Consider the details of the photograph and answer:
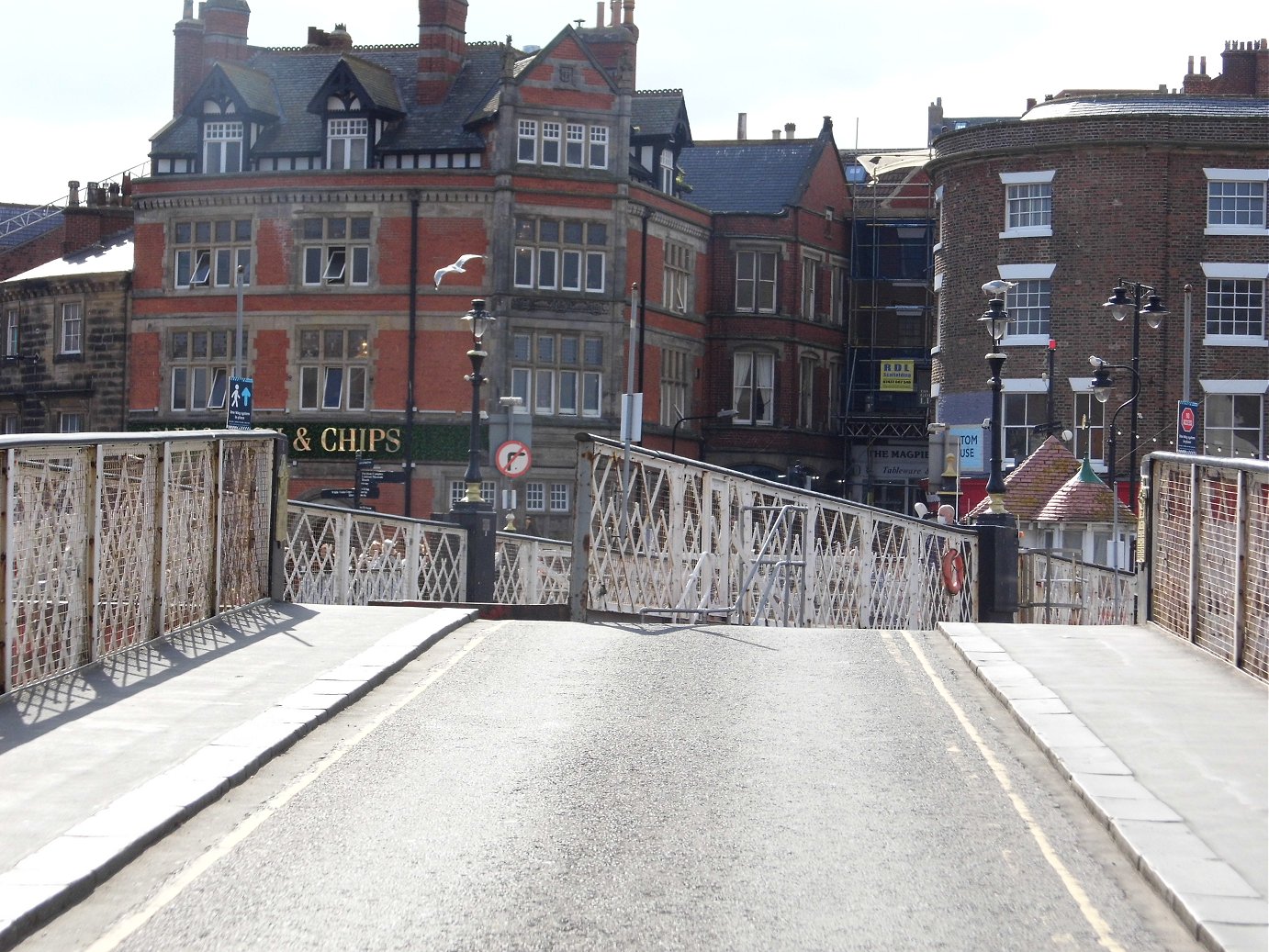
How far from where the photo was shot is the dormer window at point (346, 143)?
5081 centimetres

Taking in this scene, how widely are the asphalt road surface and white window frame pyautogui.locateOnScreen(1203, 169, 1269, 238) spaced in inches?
1501

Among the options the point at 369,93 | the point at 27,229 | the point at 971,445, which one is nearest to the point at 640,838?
the point at 971,445

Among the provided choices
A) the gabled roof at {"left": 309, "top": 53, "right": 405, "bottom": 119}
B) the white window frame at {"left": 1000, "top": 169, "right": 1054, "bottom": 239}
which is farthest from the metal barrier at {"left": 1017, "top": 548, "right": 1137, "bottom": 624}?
the gabled roof at {"left": 309, "top": 53, "right": 405, "bottom": 119}

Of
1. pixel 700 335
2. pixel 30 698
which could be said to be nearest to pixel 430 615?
pixel 30 698

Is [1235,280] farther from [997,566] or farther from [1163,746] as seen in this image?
[1163,746]

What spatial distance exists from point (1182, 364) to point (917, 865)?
41691 mm

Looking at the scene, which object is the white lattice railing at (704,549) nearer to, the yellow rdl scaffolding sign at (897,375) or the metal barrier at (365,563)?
the metal barrier at (365,563)

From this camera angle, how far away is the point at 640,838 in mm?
8375

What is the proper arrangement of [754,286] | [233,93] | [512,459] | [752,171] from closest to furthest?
[512,459] → [233,93] → [754,286] → [752,171]

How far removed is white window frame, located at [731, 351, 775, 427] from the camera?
57156 millimetres

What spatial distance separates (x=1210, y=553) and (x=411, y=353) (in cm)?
3687

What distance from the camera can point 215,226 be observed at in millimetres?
51625

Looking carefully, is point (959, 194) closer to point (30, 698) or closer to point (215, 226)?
point (215, 226)

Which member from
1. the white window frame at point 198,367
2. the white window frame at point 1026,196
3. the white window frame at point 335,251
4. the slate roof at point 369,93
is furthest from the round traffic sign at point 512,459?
the white window frame at point 1026,196
